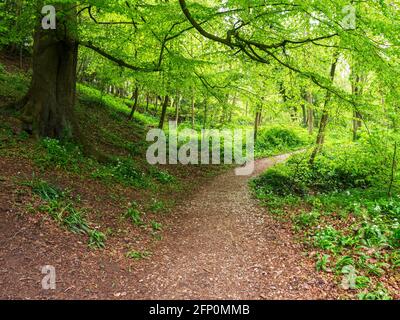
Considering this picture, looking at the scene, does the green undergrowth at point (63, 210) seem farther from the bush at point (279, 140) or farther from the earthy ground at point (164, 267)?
the bush at point (279, 140)

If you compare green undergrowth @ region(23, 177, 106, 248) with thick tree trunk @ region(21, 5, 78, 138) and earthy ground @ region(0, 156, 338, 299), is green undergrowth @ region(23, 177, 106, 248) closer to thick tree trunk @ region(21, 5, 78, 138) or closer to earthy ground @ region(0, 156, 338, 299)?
earthy ground @ region(0, 156, 338, 299)

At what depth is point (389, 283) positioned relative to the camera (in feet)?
18.4

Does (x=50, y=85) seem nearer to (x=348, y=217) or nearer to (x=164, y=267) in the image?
(x=164, y=267)

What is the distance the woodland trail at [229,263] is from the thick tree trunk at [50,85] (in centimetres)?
466

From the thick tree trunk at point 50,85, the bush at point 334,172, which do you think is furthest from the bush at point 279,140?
the thick tree trunk at point 50,85

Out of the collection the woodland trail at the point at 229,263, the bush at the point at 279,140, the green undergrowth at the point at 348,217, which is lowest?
the woodland trail at the point at 229,263

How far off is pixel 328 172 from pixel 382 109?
5628 mm

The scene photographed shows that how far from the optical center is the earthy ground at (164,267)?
524 cm

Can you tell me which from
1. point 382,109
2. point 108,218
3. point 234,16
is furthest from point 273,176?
point 108,218

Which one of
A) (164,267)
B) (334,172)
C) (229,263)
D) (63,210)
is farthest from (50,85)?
(334,172)

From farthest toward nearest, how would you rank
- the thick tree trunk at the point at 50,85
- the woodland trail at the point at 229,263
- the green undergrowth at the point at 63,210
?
the thick tree trunk at the point at 50,85 < the green undergrowth at the point at 63,210 < the woodland trail at the point at 229,263

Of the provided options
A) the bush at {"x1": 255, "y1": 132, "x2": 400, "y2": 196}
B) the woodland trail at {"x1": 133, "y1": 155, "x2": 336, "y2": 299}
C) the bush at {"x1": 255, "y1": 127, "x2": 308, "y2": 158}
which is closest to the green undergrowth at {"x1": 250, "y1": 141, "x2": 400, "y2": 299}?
the bush at {"x1": 255, "y1": 132, "x2": 400, "y2": 196}

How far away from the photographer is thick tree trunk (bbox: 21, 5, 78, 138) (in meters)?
10.2
